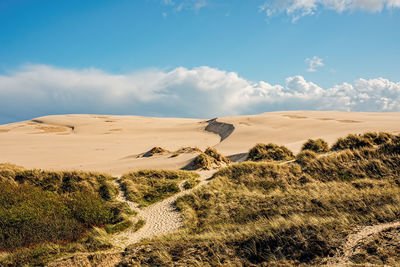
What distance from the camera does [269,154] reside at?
1708 centimetres

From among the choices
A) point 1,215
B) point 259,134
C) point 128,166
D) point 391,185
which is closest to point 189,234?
point 1,215

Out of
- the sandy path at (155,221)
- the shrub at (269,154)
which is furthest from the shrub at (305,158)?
the sandy path at (155,221)

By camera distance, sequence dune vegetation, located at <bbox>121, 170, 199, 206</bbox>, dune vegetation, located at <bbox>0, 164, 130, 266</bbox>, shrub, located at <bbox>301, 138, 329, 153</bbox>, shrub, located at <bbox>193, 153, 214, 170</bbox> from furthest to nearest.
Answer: shrub, located at <bbox>301, 138, 329, 153</bbox> → shrub, located at <bbox>193, 153, 214, 170</bbox> → dune vegetation, located at <bbox>121, 170, 199, 206</bbox> → dune vegetation, located at <bbox>0, 164, 130, 266</bbox>

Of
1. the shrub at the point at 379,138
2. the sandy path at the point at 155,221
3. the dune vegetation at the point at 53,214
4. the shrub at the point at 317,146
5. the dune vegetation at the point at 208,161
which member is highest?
the shrub at the point at 379,138

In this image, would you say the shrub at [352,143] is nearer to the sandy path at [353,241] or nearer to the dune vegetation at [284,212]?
the dune vegetation at [284,212]

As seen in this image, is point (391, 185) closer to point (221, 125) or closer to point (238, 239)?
point (238, 239)

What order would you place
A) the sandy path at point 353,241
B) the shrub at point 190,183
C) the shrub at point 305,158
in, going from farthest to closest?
the shrub at point 305,158 → the shrub at point 190,183 → the sandy path at point 353,241

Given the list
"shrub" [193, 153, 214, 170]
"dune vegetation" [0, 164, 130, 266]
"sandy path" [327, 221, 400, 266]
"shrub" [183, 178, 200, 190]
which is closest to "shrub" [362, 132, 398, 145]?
"shrub" [193, 153, 214, 170]

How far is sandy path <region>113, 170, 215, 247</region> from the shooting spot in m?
7.75

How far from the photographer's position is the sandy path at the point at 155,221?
7.75 metres

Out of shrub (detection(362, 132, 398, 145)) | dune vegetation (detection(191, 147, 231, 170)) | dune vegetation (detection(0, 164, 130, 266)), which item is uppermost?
shrub (detection(362, 132, 398, 145))

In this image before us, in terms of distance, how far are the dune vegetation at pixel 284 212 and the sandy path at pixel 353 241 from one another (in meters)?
0.14

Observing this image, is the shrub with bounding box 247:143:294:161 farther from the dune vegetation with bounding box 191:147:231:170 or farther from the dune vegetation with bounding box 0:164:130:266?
the dune vegetation with bounding box 0:164:130:266

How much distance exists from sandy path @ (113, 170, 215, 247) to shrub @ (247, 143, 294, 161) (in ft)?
22.8
